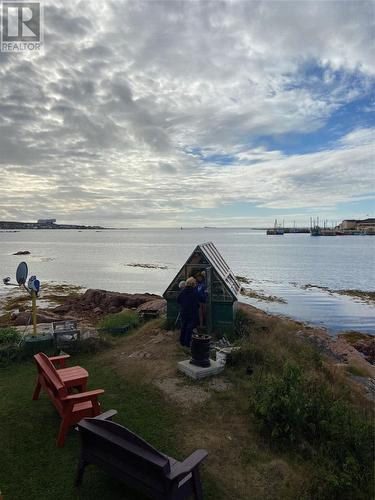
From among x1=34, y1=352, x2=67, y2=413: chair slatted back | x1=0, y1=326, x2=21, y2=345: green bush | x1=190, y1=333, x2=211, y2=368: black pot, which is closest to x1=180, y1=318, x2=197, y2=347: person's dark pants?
x1=190, y1=333, x2=211, y2=368: black pot

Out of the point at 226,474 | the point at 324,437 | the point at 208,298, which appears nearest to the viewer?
the point at 226,474

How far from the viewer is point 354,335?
22906 millimetres

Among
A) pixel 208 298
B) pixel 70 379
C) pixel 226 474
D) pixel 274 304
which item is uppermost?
pixel 208 298

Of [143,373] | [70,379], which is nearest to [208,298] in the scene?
[143,373]

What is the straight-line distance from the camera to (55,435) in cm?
605

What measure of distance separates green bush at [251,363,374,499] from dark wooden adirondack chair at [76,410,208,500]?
176 centimetres

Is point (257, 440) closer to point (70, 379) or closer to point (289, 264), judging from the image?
point (70, 379)

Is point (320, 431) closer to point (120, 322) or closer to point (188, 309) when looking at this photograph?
point (188, 309)

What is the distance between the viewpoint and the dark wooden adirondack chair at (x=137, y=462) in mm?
3953

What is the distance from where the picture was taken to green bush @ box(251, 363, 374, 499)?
506cm

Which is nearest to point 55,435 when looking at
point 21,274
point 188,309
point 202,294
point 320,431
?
point 320,431

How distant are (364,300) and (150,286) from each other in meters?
21.9

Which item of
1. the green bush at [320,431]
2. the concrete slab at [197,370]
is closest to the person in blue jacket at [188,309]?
the concrete slab at [197,370]

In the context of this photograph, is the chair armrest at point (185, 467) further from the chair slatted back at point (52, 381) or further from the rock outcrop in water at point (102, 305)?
the rock outcrop in water at point (102, 305)
